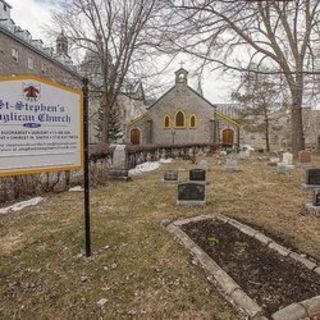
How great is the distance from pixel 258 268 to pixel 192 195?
3.34 meters

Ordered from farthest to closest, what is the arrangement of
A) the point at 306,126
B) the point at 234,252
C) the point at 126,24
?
1. the point at 306,126
2. the point at 126,24
3. the point at 234,252

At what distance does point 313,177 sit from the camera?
984 centimetres

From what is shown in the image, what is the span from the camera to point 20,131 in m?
3.88

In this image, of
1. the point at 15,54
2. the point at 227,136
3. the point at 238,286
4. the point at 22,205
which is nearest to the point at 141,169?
the point at 22,205

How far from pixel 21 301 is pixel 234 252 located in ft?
9.52

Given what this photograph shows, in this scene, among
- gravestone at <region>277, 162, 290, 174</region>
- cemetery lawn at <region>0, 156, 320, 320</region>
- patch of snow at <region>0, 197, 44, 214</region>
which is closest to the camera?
cemetery lawn at <region>0, 156, 320, 320</region>

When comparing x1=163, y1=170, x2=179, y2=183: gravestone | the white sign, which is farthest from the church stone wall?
the white sign

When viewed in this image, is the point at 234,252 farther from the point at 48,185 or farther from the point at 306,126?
the point at 306,126

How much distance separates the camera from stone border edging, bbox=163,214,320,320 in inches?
127

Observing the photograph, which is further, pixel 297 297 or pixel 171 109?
pixel 171 109

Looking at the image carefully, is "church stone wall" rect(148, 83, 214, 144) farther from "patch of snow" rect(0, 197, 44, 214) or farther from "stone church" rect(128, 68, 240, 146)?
"patch of snow" rect(0, 197, 44, 214)

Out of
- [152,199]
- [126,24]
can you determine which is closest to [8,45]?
[126,24]

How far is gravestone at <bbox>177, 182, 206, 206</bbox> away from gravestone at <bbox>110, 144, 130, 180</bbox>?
4471mm

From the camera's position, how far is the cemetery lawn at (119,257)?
347cm
